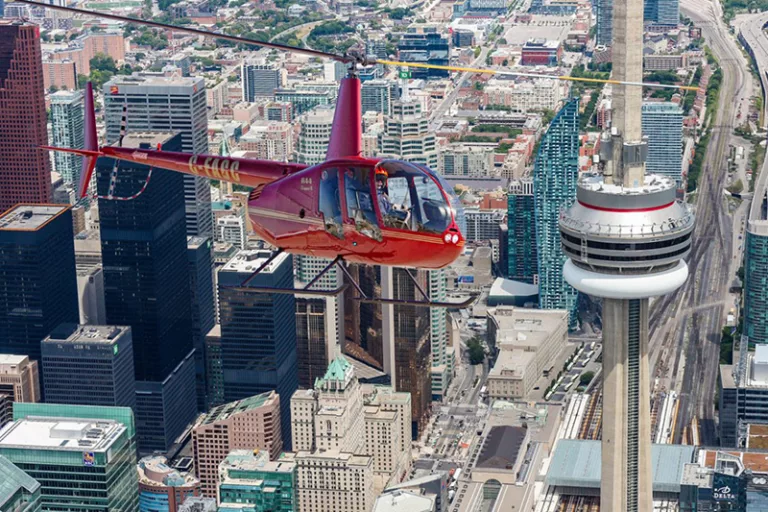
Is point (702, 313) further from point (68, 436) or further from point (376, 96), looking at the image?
point (68, 436)

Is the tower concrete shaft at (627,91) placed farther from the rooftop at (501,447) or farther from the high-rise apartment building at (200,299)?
the high-rise apartment building at (200,299)

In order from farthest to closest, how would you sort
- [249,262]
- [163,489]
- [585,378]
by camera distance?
[585,378], [249,262], [163,489]

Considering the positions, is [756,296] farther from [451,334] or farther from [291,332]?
[291,332]

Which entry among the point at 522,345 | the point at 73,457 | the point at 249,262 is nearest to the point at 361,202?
the point at 73,457

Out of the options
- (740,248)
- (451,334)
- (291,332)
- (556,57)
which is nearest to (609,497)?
(291,332)

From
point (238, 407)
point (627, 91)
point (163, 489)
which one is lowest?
point (163, 489)
